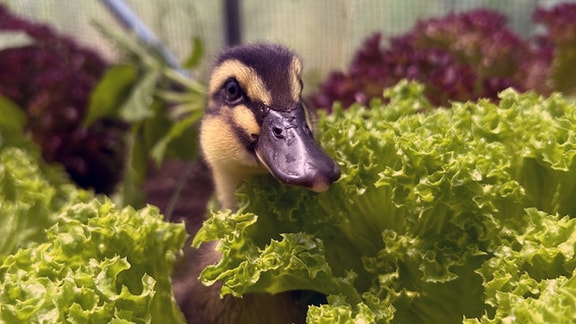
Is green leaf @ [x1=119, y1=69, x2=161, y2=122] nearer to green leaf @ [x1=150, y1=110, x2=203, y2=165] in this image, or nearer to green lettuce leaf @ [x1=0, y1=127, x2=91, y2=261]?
green leaf @ [x1=150, y1=110, x2=203, y2=165]

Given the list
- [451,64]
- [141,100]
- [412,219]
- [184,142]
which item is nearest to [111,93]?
[141,100]

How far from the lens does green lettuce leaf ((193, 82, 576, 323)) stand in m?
0.85

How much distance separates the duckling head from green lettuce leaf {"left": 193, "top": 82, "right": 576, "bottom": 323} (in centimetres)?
8

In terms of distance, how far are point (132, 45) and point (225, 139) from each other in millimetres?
1310

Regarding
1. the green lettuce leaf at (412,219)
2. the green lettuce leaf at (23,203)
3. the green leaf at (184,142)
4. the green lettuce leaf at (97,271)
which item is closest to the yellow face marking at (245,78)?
the green lettuce leaf at (412,219)

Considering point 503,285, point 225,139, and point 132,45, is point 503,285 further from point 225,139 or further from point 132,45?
point 132,45

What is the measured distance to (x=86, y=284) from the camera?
81 centimetres

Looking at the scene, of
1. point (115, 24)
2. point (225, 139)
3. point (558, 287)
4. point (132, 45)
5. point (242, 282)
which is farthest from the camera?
point (115, 24)

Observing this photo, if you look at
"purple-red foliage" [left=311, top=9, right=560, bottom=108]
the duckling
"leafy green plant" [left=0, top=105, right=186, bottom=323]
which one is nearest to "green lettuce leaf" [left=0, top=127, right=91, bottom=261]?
"leafy green plant" [left=0, top=105, right=186, bottom=323]

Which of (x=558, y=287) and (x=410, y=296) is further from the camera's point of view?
(x=410, y=296)

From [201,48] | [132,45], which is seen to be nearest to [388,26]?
[201,48]

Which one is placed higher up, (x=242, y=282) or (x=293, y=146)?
(x=293, y=146)

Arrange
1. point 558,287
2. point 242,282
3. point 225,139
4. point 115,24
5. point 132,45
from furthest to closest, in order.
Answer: point 115,24
point 132,45
point 225,139
point 242,282
point 558,287

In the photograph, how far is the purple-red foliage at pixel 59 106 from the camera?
2.13m
